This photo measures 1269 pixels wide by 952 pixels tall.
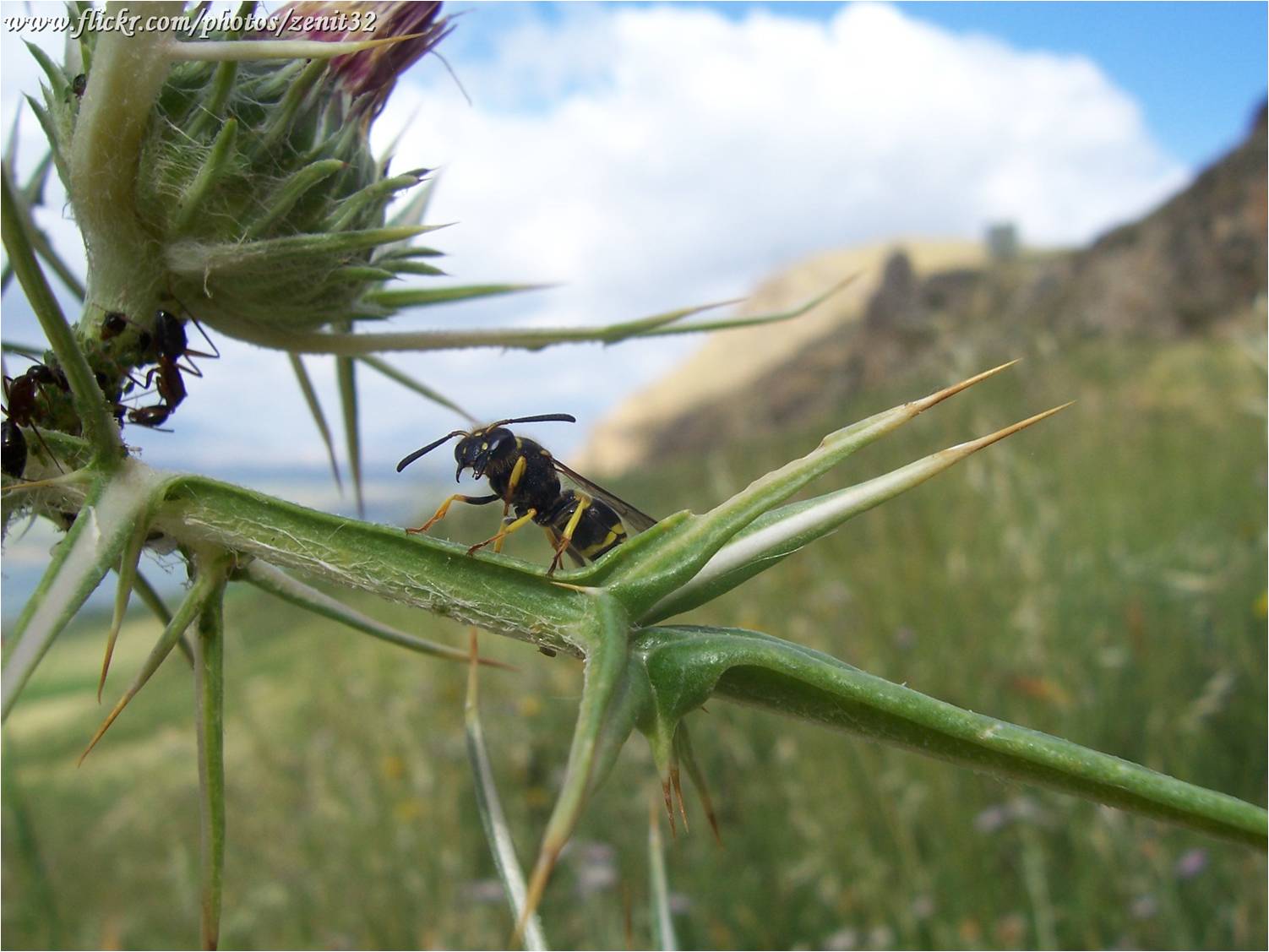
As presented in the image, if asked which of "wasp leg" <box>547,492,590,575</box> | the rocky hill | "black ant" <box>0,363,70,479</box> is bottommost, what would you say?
"black ant" <box>0,363,70,479</box>

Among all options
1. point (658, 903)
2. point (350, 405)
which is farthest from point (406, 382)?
point (658, 903)

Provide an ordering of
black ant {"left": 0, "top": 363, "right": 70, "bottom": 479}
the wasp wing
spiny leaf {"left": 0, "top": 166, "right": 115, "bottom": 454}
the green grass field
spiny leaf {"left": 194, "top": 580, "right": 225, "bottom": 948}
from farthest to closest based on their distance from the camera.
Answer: the green grass field < the wasp wing < black ant {"left": 0, "top": 363, "right": 70, "bottom": 479} < spiny leaf {"left": 194, "top": 580, "right": 225, "bottom": 948} < spiny leaf {"left": 0, "top": 166, "right": 115, "bottom": 454}

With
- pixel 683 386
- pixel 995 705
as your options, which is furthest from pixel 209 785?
pixel 683 386

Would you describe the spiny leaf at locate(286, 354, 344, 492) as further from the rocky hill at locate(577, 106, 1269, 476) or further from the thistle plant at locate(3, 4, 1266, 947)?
the rocky hill at locate(577, 106, 1269, 476)

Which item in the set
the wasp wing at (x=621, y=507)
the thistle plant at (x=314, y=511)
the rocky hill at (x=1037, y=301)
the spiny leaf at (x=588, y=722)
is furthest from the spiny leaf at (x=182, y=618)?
the rocky hill at (x=1037, y=301)

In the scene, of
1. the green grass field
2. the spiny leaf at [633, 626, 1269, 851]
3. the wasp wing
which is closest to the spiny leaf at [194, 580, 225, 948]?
the spiny leaf at [633, 626, 1269, 851]

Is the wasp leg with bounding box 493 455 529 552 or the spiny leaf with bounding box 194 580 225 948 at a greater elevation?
the wasp leg with bounding box 493 455 529 552

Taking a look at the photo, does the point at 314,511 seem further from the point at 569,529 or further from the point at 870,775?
the point at 870,775

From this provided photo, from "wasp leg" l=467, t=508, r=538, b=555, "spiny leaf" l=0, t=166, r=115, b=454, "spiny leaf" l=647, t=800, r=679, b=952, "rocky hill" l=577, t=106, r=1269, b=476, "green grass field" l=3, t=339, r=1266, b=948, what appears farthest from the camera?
"rocky hill" l=577, t=106, r=1269, b=476
